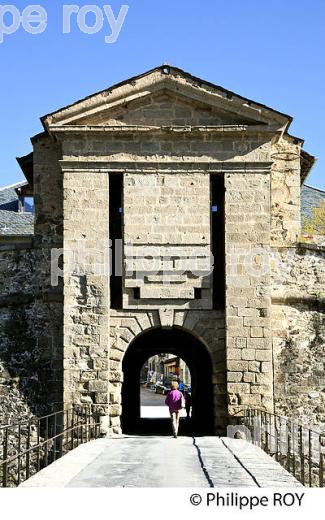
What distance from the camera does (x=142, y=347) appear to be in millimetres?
26578

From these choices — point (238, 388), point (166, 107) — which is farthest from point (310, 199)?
point (238, 388)

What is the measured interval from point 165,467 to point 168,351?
15236 millimetres

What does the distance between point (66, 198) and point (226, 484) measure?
10.1m

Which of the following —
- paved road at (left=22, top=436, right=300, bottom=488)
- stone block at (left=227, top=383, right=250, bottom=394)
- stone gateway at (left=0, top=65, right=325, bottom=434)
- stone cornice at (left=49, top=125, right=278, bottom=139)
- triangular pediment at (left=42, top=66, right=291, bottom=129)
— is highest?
triangular pediment at (left=42, top=66, right=291, bottom=129)

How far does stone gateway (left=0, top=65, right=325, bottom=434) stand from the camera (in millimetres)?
19703

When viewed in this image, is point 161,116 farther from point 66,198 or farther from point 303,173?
point 303,173

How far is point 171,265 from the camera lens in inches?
779

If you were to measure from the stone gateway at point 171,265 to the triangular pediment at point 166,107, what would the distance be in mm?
25

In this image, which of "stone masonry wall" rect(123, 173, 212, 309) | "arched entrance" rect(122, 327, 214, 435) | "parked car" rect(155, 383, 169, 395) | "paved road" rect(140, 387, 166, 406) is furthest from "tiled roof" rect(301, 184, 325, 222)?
"stone masonry wall" rect(123, 173, 212, 309)

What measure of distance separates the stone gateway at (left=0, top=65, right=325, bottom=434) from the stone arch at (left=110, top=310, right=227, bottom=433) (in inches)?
0.9

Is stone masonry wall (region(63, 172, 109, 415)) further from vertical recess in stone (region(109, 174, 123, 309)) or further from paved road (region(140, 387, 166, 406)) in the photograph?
paved road (region(140, 387, 166, 406))

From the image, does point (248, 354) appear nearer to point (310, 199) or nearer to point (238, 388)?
point (238, 388)

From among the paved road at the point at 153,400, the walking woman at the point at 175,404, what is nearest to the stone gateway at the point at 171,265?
the walking woman at the point at 175,404

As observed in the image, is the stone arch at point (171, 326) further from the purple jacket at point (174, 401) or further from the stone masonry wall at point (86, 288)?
the purple jacket at point (174, 401)
